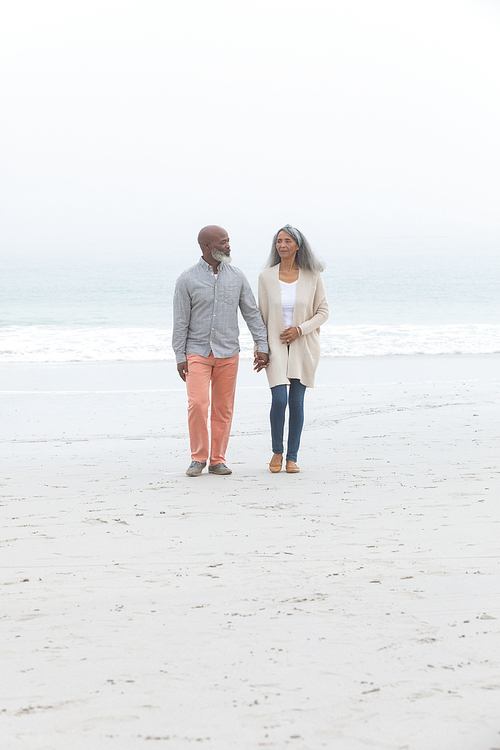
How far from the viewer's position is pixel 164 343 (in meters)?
17.2

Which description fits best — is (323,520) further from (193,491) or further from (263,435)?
(263,435)

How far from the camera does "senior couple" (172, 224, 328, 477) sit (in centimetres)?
518

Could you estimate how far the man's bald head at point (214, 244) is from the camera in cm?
510

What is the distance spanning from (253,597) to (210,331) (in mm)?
2539

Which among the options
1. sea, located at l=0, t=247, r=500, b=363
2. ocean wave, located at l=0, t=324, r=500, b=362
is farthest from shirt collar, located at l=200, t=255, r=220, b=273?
sea, located at l=0, t=247, r=500, b=363

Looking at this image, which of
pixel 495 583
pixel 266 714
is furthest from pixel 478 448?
pixel 266 714

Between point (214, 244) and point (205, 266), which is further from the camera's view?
point (205, 266)

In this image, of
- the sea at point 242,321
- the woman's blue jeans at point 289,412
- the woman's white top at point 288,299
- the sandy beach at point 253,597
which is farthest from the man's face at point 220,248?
the sea at point 242,321

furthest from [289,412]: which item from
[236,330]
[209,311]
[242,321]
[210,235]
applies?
[242,321]

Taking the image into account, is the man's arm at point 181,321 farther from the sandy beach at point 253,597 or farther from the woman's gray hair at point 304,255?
the sandy beach at point 253,597

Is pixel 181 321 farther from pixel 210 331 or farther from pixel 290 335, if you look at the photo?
pixel 290 335

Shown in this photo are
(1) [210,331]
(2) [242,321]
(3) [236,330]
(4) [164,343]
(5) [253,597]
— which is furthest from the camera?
(2) [242,321]

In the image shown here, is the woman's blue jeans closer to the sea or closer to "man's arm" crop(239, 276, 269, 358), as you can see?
"man's arm" crop(239, 276, 269, 358)

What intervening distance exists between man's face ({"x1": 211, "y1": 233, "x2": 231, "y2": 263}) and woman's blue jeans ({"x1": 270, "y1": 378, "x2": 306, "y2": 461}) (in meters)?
0.96
